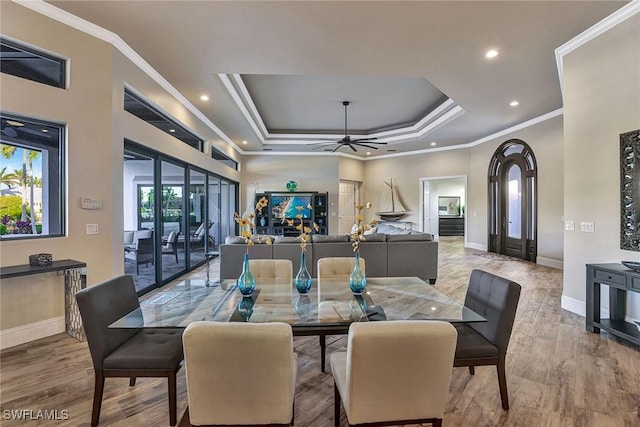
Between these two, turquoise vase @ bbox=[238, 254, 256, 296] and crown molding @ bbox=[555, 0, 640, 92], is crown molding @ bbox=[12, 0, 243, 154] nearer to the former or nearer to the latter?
turquoise vase @ bbox=[238, 254, 256, 296]

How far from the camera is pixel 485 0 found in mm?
2832

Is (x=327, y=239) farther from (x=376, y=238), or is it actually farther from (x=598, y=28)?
(x=598, y=28)

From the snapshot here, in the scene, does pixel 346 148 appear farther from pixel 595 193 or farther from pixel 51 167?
pixel 51 167

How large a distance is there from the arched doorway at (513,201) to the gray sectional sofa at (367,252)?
11.7 ft

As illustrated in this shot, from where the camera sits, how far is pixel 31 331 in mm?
3016

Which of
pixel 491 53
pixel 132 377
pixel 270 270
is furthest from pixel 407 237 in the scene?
pixel 132 377

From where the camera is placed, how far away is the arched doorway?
7250mm

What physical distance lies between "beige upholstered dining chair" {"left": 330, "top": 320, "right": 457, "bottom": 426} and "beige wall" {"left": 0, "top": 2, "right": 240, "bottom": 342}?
3.24 metres

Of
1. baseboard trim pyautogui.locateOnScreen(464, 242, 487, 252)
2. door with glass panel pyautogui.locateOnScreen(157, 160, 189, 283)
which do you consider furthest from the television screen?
baseboard trim pyautogui.locateOnScreen(464, 242, 487, 252)

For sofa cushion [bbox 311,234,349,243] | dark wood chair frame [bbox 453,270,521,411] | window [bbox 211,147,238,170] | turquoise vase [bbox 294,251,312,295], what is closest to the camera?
dark wood chair frame [bbox 453,270,521,411]

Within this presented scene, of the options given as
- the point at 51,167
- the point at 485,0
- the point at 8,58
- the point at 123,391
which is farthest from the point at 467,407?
the point at 8,58

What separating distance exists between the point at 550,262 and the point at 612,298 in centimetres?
385

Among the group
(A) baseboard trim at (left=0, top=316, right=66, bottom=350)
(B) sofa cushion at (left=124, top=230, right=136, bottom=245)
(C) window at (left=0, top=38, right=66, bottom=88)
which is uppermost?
(C) window at (left=0, top=38, right=66, bottom=88)

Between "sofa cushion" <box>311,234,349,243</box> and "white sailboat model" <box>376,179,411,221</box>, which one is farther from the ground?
"white sailboat model" <box>376,179,411,221</box>
